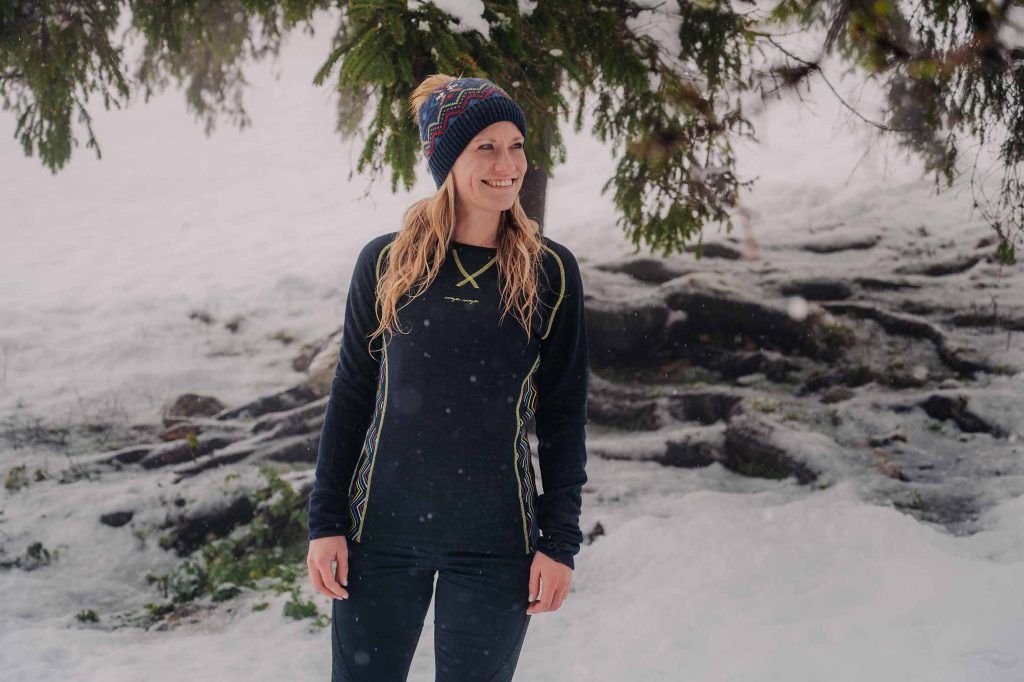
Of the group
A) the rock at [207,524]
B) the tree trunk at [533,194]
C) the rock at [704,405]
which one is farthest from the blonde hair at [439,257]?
the rock at [704,405]

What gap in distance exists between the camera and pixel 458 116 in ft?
6.85

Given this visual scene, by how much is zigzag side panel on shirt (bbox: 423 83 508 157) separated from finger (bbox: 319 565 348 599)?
1252 millimetres

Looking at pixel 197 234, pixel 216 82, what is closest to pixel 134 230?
pixel 197 234

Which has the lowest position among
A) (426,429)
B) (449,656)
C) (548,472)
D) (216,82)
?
(449,656)

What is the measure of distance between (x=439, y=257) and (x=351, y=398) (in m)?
0.49

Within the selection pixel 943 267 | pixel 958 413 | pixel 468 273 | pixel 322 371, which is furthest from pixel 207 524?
pixel 943 267

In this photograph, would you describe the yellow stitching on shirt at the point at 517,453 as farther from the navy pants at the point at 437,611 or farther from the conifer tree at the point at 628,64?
the conifer tree at the point at 628,64

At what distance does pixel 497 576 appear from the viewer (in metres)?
2.00

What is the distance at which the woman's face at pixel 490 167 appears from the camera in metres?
2.08

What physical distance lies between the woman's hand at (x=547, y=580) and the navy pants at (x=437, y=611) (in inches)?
1.1

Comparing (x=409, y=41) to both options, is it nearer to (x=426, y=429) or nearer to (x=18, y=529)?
(x=426, y=429)

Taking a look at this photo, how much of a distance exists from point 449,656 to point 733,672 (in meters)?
1.94

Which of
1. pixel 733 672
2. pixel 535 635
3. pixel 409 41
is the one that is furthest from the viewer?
pixel 535 635

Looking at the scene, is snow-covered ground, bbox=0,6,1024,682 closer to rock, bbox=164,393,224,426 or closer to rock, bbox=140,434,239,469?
rock, bbox=164,393,224,426
